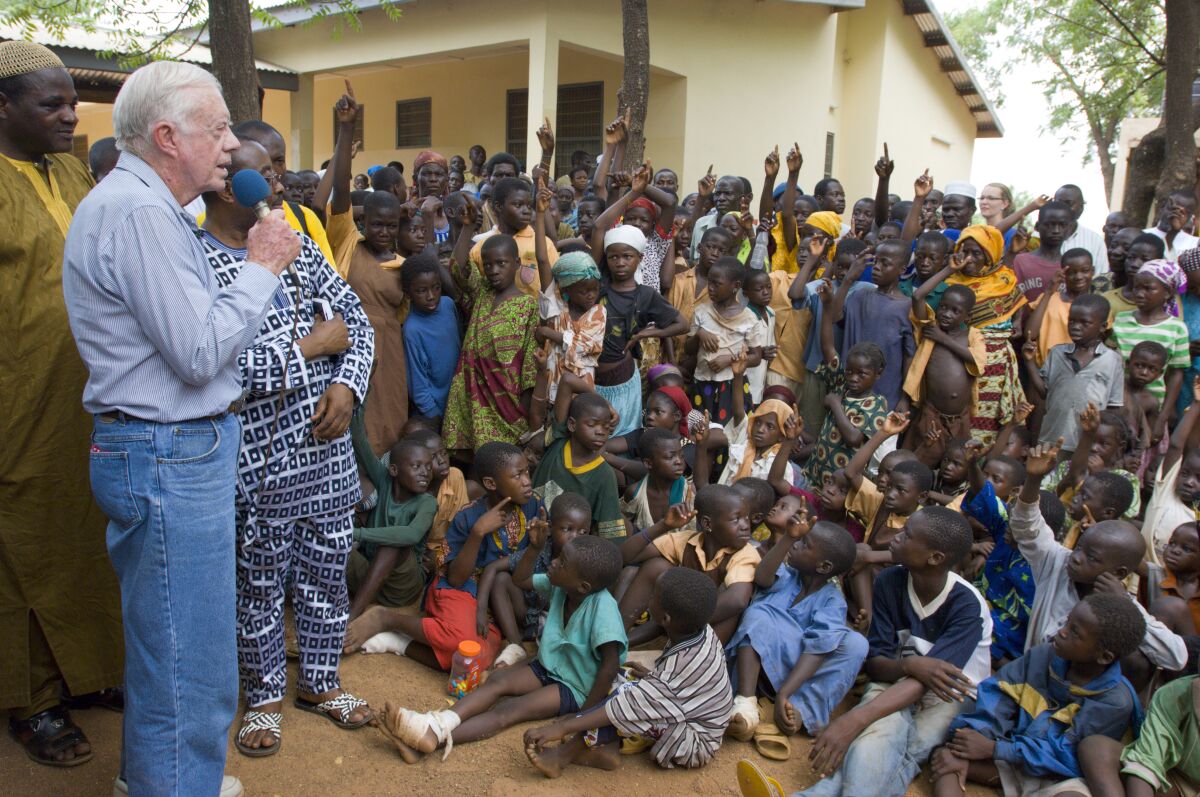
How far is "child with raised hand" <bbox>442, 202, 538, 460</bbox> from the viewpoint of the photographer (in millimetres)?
4477

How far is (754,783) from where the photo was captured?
8.50ft

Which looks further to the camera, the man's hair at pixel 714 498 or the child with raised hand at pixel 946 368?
the child with raised hand at pixel 946 368

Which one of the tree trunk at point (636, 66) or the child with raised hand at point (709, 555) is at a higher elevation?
the tree trunk at point (636, 66)

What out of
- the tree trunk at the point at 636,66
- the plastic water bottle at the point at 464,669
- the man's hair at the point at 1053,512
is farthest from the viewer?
the tree trunk at the point at 636,66

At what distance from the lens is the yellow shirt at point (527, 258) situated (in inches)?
190

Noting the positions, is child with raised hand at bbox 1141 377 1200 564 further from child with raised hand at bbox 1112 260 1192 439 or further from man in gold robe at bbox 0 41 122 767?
man in gold robe at bbox 0 41 122 767

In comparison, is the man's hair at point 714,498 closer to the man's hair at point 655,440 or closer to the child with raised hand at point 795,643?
the child with raised hand at point 795,643

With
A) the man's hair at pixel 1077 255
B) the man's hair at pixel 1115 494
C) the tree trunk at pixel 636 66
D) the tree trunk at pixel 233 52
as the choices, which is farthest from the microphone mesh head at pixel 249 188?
the tree trunk at pixel 636 66

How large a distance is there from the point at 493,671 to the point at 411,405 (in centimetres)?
169

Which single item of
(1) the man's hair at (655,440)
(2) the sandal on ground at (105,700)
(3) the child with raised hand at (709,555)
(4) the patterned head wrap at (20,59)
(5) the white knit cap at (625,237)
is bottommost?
(2) the sandal on ground at (105,700)

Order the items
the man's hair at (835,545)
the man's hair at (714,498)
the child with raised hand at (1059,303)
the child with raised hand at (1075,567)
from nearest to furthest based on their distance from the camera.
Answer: the child with raised hand at (1075,567) → the man's hair at (835,545) → the man's hair at (714,498) → the child with raised hand at (1059,303)

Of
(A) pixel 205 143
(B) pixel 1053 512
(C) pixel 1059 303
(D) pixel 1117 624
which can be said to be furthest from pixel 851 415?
(A) pixel 205 143

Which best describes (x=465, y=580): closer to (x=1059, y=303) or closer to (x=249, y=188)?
(x=249, y=188)

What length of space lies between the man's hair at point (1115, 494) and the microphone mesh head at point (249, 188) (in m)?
3.51
